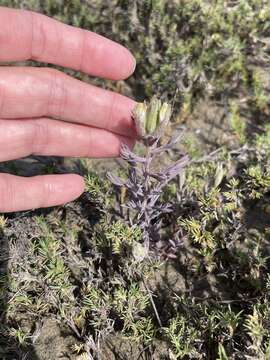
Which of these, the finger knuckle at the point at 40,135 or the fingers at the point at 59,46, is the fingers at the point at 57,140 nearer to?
the finger knuckle at the point at 40,135

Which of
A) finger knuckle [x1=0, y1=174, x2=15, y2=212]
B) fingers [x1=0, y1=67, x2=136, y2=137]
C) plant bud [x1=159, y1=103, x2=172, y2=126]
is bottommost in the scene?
finger knuckle [x1=0, y1=174, x2=15, y2=212]

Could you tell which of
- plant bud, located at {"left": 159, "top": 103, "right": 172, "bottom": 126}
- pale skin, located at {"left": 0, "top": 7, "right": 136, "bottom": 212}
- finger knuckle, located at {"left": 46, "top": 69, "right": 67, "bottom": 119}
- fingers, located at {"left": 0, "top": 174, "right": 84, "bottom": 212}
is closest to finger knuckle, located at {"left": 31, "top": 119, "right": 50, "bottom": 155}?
pale skin, located at {"left": 0, "top": 7, "right": 136, "bottom": 212}

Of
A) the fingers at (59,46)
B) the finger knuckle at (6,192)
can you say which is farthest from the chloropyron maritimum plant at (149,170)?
the finger knuckle at (6,192)

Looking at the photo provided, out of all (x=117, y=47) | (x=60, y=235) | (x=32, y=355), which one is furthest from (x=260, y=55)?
(x=32, y=355)

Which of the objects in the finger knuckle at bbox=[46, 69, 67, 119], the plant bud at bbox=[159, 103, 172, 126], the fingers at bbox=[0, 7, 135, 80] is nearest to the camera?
the plant bud at bbox=[159, 103, 172, 126]

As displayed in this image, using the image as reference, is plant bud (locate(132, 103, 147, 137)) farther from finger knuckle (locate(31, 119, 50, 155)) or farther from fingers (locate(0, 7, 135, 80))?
finger knuckle (locate(31, 119, 50, 155))

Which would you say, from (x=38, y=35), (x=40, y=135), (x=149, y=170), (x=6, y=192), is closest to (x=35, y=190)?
(x=6, y=192)
